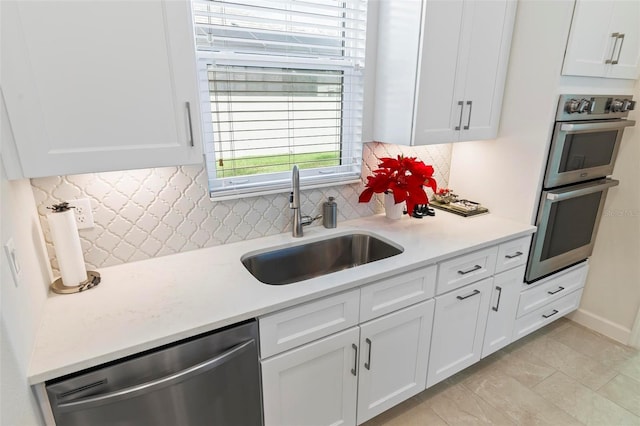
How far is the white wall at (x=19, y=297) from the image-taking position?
802mm

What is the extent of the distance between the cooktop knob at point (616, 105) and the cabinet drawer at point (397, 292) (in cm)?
150

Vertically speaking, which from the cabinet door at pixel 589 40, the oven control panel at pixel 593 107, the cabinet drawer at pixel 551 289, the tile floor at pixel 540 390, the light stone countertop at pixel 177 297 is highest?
the cabinet door at pixel 589 40

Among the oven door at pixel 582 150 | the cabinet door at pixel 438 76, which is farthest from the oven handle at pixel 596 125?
the cabinet door at pixel 438 76

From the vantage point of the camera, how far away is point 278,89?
174 cm

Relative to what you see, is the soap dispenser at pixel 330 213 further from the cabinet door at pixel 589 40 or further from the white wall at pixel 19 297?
the cabinet door at pixel 589 40

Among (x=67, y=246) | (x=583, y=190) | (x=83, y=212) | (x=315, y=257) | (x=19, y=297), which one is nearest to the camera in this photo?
(x=19, y=297)

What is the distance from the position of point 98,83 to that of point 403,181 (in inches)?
55.2

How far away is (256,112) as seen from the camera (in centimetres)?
170

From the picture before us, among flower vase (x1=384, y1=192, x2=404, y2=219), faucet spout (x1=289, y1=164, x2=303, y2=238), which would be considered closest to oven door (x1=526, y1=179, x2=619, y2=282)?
flower vase (x1=384, y1=192, x2=404, y2=219)

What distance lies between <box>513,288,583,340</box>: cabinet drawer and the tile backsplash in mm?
1561

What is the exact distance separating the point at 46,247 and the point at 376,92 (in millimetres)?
1681

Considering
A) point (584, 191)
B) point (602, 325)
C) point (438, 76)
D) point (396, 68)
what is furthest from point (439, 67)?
point (602, 325)

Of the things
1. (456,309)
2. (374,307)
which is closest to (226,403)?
(374,307)

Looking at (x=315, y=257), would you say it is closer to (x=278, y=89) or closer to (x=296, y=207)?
(x=296, y=207)
